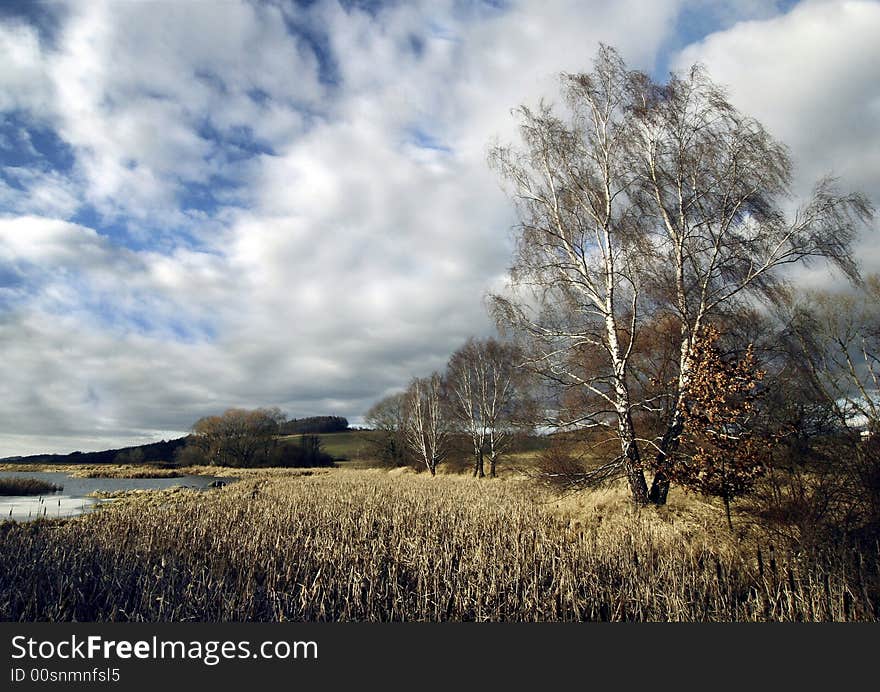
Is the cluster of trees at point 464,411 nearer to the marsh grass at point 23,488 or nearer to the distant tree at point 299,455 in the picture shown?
the distant tree at point 299,455

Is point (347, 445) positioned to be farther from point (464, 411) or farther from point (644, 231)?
point (644, 231)

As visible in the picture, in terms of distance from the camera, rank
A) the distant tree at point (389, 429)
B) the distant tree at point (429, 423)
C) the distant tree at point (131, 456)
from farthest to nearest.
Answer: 1. the distant tree at point (131, 456)
2. the distant tree at point (389, 429)
3. the distant tree at point (429, 423)

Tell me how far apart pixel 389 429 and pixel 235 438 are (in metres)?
25.3

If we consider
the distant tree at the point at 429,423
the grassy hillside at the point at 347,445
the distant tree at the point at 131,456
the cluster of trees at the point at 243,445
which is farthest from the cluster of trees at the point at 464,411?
the distant tree at the point at 131,456

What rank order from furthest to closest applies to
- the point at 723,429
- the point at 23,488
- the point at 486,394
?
the point at 486,394 → the point at 23,488 → the point at 723,429

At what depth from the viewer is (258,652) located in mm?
4785

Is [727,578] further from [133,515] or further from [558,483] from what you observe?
[133,515]

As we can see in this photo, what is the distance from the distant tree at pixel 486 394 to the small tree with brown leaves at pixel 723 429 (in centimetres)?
2501

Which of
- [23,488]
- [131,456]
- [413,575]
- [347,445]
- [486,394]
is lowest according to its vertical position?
[347,445]

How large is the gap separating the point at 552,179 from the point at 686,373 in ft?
22.2

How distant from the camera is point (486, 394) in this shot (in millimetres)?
38188

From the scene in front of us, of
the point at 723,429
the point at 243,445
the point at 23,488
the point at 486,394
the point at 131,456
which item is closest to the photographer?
the point at 723,429

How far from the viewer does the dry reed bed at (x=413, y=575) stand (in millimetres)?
6031

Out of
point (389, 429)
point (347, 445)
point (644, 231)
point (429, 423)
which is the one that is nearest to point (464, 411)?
point (429, 423)
